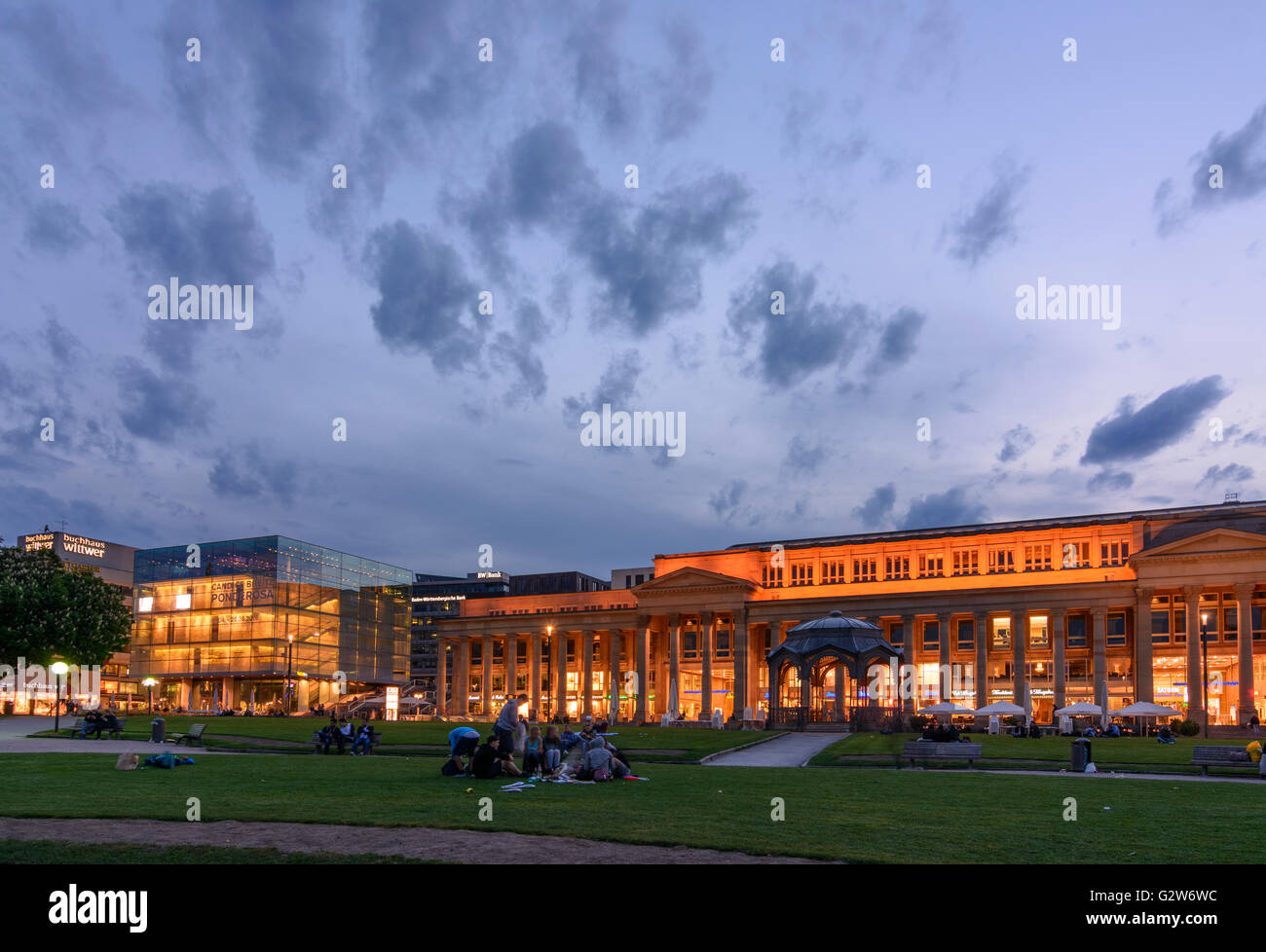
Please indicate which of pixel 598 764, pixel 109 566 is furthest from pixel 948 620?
pixel 109 566

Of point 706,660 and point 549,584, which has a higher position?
point 549,584

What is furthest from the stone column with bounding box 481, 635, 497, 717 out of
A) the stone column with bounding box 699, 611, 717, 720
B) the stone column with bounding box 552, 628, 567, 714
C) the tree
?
the tree

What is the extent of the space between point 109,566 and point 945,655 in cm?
13515

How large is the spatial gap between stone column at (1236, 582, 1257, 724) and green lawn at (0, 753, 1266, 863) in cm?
6746

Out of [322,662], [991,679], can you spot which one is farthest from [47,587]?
[991,679]

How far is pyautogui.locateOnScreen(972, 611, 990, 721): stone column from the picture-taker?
10450 centimetres

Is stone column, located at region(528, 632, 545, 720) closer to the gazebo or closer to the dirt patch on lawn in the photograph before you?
the gazebo

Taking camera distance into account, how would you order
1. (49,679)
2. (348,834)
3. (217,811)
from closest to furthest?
(348,834) < (217,811) < (49,679)

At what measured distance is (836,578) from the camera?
119 m

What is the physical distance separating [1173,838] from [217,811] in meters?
16.0

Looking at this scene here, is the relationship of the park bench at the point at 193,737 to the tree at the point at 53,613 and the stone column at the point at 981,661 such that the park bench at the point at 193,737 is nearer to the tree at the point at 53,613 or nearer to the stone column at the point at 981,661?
the tree at the point at 53,613

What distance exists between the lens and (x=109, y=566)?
17175 cm

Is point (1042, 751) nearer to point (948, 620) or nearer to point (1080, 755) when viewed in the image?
point (1080, 755)
